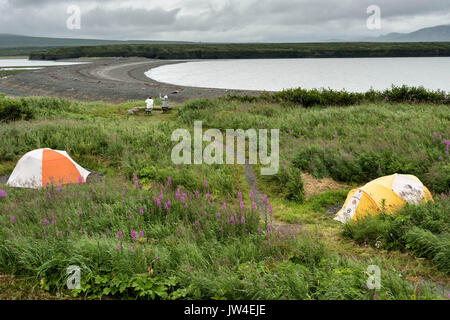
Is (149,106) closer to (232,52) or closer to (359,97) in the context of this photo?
(359,97)

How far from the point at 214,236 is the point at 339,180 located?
23.8 ft

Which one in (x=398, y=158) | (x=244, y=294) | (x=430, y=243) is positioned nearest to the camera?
(x=244, y=294)

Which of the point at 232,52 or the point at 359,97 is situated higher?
the point at 232,52

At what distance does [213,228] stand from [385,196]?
4788mm

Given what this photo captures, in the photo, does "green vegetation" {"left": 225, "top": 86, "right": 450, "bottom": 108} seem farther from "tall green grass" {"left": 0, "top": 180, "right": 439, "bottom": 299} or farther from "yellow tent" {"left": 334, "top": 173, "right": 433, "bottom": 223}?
"tall green grass" {"left": 0, "top": 180, "right": 439, "bottom": 299}

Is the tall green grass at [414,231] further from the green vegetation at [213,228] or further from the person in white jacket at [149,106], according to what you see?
the person in white jacket at [149,106]

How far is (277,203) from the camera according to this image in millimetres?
11344

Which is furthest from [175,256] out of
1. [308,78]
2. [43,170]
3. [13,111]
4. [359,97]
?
[308,78]

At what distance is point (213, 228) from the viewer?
25.1 ft

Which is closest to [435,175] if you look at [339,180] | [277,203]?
[339,180]

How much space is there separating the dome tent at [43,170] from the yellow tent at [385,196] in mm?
8393

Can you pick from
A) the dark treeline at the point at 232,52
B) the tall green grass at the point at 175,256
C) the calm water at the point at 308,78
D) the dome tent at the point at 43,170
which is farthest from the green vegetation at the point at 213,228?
the dark treeline at the point at 232,52

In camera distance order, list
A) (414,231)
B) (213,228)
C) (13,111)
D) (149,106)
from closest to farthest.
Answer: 1. (414,231)
2. (213,228)
3. (13,111)
4. (149,106)
